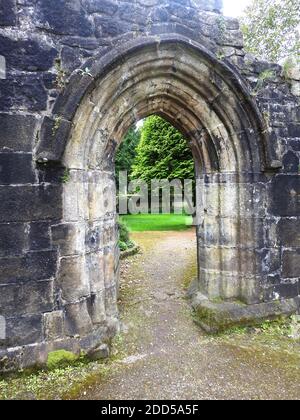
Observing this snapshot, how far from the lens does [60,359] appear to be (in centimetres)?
315

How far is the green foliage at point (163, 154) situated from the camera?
1266cm

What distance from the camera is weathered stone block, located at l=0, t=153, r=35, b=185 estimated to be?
3.01m

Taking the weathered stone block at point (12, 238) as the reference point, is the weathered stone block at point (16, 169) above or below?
above

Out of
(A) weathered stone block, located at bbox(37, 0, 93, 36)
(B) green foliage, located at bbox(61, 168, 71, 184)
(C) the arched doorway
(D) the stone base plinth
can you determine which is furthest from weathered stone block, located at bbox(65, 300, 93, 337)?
(A) weathered stone block, located at bbox(37, 0, 93, 36)

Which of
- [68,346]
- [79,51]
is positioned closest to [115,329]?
[68,346]

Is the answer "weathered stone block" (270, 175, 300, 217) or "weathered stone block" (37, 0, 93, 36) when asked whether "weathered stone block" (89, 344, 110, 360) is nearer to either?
"weathered stone block" (270, 175, 300, 217)

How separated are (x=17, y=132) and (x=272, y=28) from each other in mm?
15160

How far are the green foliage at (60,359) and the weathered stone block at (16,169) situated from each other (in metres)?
1.85

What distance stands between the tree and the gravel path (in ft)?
43.7

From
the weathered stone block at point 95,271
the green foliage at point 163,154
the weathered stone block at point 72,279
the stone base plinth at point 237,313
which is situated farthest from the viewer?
the green foliage at point 163,154

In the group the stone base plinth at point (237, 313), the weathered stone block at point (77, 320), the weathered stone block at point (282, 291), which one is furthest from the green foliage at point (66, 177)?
the weathered stone block at point (282, 291)

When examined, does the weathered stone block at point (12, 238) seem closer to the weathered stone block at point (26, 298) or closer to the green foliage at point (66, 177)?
the weathered stone block at point (26, 298)

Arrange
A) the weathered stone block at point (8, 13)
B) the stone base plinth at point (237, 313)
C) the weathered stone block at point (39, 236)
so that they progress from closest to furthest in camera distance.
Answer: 1. the weathered stone block at point (8, 13)
2. the weathered stone block at point (39, 236)
3. the stone base plinth at point (237, 313)

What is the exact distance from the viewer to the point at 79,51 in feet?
10.7
